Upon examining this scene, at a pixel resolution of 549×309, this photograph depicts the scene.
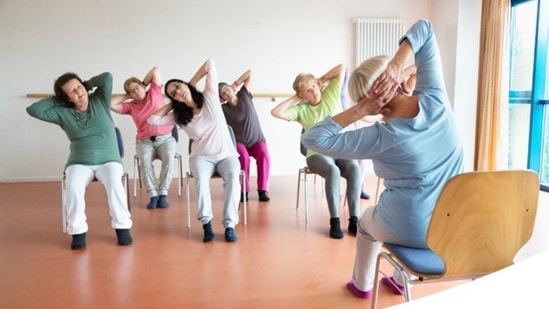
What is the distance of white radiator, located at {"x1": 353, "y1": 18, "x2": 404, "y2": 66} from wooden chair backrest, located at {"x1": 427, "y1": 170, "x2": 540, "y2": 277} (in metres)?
4.10

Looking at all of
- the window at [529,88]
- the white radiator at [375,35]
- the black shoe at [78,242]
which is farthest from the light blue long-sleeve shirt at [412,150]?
the white radiator at [375,35]

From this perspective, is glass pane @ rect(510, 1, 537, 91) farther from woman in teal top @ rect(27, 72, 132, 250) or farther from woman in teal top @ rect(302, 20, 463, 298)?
woman in teal top @ rect(27, 72, 132, 250)

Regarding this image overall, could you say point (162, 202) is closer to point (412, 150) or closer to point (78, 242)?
point (78, 242)

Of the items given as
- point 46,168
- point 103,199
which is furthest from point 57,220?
point 46,168

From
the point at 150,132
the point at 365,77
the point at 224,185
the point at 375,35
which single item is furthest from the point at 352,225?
the point at 375,35

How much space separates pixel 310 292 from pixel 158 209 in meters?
2.06

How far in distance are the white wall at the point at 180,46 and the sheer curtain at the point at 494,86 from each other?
0.85 ft

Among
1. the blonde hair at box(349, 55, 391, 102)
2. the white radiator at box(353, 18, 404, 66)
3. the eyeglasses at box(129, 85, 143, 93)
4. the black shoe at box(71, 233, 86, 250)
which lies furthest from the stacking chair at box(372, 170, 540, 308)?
the white radiator at box(353, 18, 404, 66)

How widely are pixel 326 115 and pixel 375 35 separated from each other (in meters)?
2.39

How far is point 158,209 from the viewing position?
151 inches

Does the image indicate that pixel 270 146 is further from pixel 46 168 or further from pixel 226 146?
pixel 46 168

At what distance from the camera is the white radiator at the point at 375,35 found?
5.23 meters

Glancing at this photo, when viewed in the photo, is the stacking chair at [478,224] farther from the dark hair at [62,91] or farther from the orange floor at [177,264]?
the dark hair at [62,91]

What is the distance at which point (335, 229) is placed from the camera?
305 cm
